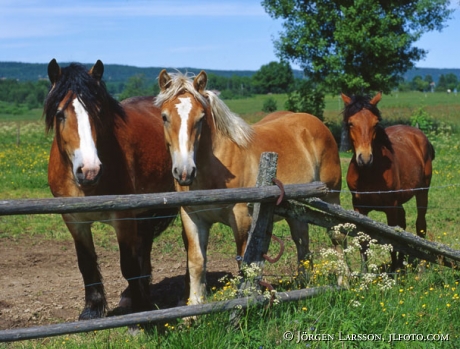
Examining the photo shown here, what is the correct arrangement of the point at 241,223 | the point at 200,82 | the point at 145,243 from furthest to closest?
the point at 145,243 → the point at 200,82 → the point at 241,223

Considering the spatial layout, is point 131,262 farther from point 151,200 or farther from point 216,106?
point 151,200

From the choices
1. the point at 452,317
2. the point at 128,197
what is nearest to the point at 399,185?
the point at 452,317

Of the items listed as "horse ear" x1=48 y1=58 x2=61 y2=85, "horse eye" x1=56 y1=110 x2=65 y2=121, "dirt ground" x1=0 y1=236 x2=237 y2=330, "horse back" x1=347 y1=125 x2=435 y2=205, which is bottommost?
"dirt ground" x1=0 y1=236 x2=237 y2=330

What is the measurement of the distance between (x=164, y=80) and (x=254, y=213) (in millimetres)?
1543

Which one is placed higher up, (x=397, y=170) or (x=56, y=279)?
(x=397, y=170)

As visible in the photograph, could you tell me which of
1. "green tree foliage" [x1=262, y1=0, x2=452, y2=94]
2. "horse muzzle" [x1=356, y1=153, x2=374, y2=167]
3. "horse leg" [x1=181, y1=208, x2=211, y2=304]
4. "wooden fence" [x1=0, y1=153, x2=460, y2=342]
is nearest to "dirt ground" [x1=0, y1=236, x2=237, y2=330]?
"horse leg" [x1=181, y1=208, x2=211, y2=304]

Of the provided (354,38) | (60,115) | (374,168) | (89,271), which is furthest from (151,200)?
(354,38)

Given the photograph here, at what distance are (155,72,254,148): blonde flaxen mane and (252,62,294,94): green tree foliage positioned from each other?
3911 inches

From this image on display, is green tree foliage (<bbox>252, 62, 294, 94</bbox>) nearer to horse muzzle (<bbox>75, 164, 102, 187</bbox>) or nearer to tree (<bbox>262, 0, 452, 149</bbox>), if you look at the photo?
tree (<bbox>262, 0, 452, 149</bbox>)

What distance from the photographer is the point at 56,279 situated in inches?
287

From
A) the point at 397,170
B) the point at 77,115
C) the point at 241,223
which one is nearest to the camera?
the point at 77,115

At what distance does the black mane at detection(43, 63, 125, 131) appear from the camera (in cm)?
530

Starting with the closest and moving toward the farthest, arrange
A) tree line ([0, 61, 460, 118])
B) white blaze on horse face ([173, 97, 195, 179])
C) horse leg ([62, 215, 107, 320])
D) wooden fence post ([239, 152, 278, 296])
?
1. wooden fence post ([239, 152, 278, 296])
2. white blaze on horse face ([173, 97, 195, 179])
3. horse leg ([62, 215, 107, 320])
4. tree line ([0, 61, 460, 118])

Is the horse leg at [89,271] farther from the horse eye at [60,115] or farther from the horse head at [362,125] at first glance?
the horse head at [362,125]
